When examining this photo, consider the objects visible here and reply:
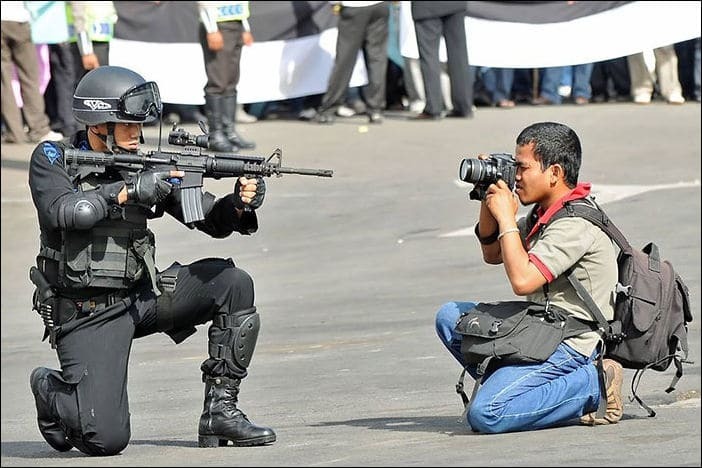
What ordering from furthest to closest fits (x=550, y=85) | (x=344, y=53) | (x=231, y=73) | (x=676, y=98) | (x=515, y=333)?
(x=550, y=85) → (x=676, y=98) → (x=344, y=53) → (x=231, y=73) → (x=515, y=333)

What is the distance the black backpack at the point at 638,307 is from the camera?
581 cm

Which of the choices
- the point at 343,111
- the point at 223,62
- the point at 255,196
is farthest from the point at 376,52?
the point at 255,196

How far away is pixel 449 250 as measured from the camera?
11.2m

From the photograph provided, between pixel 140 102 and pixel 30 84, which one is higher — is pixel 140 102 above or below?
above

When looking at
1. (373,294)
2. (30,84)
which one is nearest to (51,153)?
(373,294)

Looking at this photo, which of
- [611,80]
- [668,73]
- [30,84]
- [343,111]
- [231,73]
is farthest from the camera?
[611,80]

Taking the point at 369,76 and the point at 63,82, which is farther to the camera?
the point at 63,82

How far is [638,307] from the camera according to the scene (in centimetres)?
580

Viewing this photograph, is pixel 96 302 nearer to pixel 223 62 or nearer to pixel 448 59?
pixel 223 62

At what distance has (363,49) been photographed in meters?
16.3

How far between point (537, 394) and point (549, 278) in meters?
0.46

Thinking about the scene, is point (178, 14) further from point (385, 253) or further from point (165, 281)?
point (165, 281)

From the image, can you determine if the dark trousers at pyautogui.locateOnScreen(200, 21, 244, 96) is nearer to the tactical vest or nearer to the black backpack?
the tactical vest

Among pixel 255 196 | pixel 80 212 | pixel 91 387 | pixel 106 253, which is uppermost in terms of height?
pixel 80 212
